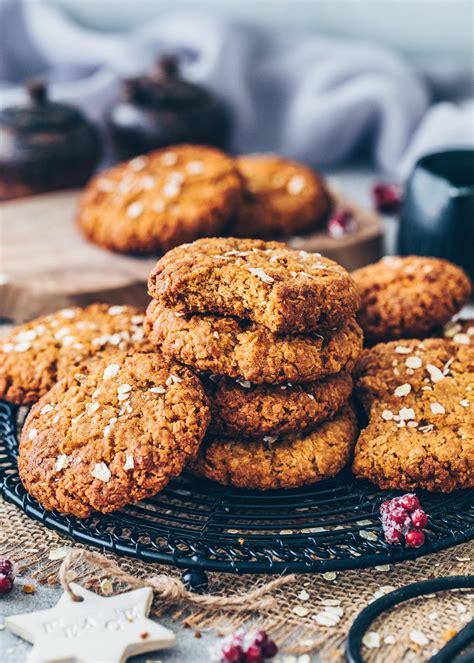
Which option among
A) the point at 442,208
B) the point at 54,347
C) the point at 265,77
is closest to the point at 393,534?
the point at 54,347

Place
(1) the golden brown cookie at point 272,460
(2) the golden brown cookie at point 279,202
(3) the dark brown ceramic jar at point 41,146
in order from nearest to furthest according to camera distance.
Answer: (1) the golden brown cookie at point 272,460
(2) the golden brown cookie at point 279,202
(3) the dark brown ceramic jar at point 41,146

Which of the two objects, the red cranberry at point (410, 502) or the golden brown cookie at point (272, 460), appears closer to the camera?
the red cranberry at point (410, 502)

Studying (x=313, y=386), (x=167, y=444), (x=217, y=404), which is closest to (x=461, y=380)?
(x=313, y=386)

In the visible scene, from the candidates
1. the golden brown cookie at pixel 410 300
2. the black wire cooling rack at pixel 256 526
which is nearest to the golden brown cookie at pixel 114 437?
the black wire cooling rack at pixel 256 526

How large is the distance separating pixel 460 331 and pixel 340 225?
1.21m

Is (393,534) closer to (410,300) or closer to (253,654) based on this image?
(253,654)

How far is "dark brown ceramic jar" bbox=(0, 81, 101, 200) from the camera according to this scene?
4.04 meters

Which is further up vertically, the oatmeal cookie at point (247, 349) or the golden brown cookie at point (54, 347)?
the oatmeal cookie at point (247, 349)

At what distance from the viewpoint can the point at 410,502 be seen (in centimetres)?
196

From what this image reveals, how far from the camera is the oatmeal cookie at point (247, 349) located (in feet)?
6.57

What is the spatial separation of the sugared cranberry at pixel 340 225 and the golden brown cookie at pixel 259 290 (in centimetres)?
149

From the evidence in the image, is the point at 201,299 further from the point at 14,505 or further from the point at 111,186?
the point at 111,186

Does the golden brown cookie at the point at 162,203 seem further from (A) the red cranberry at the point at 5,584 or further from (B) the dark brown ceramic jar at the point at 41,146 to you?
(A) the red cranberry at the point at 5,584

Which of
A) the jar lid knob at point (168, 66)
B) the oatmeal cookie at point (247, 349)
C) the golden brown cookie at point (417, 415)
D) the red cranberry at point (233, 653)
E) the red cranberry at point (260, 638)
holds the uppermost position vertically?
the jar lid knob at point (168, 66)
